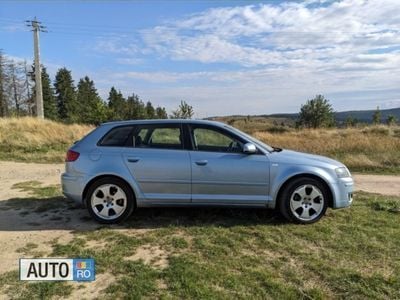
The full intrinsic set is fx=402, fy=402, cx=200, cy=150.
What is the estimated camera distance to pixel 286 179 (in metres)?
5.96

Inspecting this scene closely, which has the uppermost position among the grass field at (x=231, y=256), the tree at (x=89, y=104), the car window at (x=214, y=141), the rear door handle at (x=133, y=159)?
the tree at (x=89, y=104)

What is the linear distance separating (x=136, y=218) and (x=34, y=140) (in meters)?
13.0

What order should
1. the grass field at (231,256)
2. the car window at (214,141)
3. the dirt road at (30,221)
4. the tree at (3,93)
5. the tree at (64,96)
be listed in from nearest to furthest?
the grass field at (231,256) → the dirt road at (30,221) → the car window at (214,141) → the tree at (3,93) → the tree at (64,96)

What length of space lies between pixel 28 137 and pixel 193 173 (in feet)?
46.2

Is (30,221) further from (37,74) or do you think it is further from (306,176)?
(37,74)

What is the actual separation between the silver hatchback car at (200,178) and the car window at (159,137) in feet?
0.06

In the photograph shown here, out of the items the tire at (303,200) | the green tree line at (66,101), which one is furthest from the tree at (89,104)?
the tire at (303,200)

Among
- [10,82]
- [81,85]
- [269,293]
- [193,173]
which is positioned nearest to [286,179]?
[193,173]

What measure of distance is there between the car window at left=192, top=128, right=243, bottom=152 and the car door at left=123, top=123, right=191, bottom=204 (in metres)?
0.28

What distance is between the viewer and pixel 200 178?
19.6ft

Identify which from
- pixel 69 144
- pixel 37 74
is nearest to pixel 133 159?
pixel 69 144

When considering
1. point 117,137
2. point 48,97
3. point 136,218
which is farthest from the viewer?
point 48,97

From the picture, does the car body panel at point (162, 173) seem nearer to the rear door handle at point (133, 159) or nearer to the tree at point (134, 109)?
the rear door handle at point (133, 159)

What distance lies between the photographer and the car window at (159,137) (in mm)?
6184
